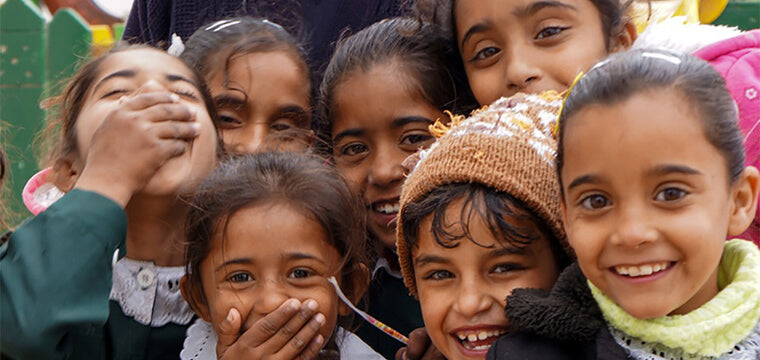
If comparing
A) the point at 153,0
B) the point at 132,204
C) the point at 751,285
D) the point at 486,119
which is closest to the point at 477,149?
the point at 486,119

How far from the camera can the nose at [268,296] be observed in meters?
2.10

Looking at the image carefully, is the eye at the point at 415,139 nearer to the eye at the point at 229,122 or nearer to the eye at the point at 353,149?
the eye at the point at 353,149

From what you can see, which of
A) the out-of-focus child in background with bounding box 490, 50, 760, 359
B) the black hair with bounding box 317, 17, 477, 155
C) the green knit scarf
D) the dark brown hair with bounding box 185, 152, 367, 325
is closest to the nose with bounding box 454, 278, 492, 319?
the out-of-focus child in background with bounding box 490, 50, 760, 359

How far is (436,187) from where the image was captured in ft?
6.55

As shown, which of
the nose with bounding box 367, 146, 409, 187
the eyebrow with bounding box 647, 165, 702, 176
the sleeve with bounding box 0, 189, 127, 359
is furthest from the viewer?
the nose with bounding box 367, 146, 409, 187

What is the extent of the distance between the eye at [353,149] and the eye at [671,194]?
4.00ft

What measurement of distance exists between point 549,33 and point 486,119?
448 mm

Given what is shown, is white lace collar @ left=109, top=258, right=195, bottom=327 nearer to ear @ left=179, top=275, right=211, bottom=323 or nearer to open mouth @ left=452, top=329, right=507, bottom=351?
ear @ left=179, top=275, right=211, bottom=323

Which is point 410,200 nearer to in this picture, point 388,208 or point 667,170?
point 388,208

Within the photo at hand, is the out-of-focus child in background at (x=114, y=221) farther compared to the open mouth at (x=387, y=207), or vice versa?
the open mouth at (x=387, y=207)

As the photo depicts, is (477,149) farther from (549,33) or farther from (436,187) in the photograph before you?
(549,33)

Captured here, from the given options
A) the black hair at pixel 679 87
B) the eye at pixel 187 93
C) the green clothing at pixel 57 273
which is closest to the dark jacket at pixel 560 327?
the black hair at pixel 679 87

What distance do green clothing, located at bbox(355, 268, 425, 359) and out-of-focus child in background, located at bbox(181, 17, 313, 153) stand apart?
55 centimetres

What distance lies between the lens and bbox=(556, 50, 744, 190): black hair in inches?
61.7
